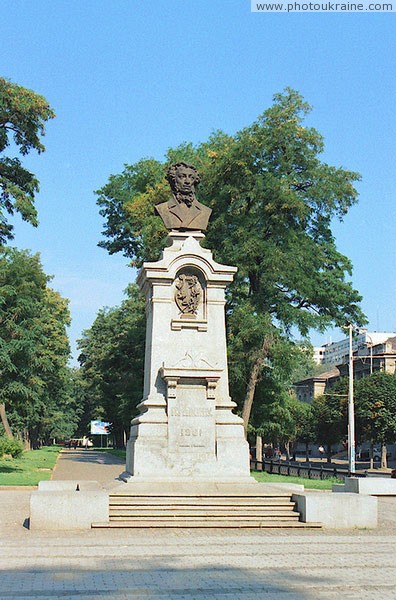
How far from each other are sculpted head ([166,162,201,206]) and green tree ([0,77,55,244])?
11.8 m

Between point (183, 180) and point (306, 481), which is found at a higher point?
point (183, 180)

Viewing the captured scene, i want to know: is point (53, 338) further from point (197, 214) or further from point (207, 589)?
point (207, 589)

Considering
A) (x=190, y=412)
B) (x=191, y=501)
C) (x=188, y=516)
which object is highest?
(x=190, y=412)

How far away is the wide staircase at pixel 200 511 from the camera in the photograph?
42.3ft

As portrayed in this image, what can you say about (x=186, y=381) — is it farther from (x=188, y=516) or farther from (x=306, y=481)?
(x=306, y=481)

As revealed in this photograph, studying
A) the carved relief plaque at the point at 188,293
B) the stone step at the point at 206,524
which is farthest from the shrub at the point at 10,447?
the stone step at the point at 206,524

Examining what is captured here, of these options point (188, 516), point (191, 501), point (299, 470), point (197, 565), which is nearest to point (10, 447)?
point (299, 470)

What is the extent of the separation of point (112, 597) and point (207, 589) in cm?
109

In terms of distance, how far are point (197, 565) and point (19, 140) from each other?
23.1m

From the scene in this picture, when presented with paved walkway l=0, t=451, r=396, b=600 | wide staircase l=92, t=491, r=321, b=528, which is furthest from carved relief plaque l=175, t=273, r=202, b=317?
paved walkway l=0, t=451, r=396, b=600

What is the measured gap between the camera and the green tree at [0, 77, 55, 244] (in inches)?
1092

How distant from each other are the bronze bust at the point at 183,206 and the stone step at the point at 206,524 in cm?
734

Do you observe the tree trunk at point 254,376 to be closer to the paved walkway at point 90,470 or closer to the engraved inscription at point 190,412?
the paved walkway at point 90,470

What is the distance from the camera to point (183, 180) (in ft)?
59.4
